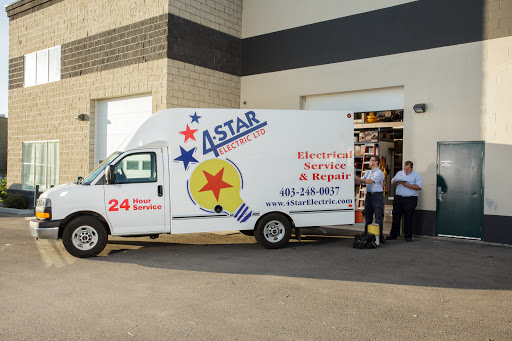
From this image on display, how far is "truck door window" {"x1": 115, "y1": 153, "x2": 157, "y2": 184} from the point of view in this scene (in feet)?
28.6

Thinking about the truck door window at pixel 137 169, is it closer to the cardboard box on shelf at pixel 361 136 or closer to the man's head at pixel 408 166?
the man's head at pixel 408 166

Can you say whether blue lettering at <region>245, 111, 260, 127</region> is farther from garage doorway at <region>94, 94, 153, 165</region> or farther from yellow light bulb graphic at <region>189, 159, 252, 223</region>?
garage doorway at <region>94, 94, 153, 165</region>

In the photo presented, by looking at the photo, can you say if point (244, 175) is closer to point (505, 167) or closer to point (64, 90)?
point (505, 167)

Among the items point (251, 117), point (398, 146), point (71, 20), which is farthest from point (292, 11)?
point (71, 20)

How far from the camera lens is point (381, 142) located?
44.5 ft

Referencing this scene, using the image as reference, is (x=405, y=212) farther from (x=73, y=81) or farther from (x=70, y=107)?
(x=73, y=81)

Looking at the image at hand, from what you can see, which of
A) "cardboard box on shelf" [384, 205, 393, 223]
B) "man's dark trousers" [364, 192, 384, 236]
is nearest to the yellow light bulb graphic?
"man's dark trousers" [364, 192, 384, 236]

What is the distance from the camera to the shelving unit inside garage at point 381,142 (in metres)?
13.2

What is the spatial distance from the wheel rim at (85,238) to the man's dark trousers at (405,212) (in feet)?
22.1

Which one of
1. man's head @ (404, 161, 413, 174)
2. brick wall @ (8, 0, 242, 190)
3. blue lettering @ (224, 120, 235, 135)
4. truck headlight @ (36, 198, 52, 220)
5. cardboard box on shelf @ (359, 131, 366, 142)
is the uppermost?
brick wall @ (8, 0, 242, 190)

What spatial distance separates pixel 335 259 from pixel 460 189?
4.14 metres

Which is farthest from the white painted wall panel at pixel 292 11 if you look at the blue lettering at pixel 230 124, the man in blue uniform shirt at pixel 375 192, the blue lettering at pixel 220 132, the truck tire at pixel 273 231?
the truck tire at pixel 273 231

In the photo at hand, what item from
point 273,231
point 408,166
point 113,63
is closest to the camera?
point 273,231

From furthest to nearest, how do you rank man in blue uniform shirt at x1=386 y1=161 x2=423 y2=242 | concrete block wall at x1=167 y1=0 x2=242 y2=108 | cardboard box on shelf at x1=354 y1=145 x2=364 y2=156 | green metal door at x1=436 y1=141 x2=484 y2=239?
cardboard box on shelf at x1=354 y1=145 x2=364 y2=156, concrete block wall at x1=167 y1=0 x2=242 y2=108, man in blue uniform shirt at x1=386 y1=161 x2=423 y2=242, green metal door at x1=436 y1=141 x2=484 y2=239
